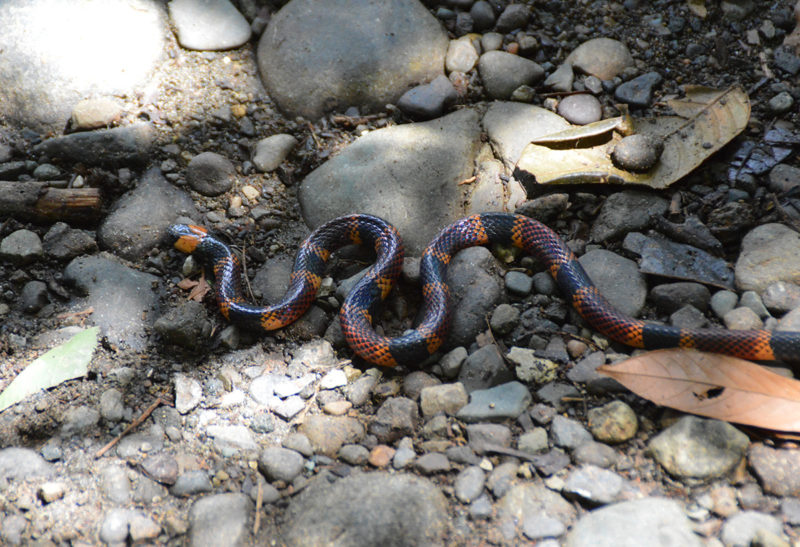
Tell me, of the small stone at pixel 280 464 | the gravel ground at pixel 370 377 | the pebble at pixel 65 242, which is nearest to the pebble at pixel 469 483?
the gravel ground at pixel 370 377

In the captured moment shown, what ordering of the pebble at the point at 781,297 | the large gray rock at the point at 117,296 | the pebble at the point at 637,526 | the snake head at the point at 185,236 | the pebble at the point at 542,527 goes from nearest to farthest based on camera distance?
the pebble at the point at 637,526
the pebble at the point at 542,527
the pebble at the point at 781,297
the large gray rock at the point at 117,296
the snake head at the point at 185,236

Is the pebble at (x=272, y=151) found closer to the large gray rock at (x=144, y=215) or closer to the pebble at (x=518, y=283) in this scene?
the large gray rock at (x=144, y=215)

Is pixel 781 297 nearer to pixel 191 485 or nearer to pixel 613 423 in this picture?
pixel 613 423

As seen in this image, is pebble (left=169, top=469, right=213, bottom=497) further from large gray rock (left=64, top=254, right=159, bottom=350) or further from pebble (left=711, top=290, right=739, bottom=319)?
pebble (left=711, top=290, right=739, bottom=319)

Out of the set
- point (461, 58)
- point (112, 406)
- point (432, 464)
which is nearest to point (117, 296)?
point (112, 406)

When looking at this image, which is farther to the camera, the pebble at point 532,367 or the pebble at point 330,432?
the pebble at point 532,367

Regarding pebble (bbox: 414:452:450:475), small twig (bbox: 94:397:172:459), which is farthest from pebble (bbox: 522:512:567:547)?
small twig (bbox: 94:397:172:459)
